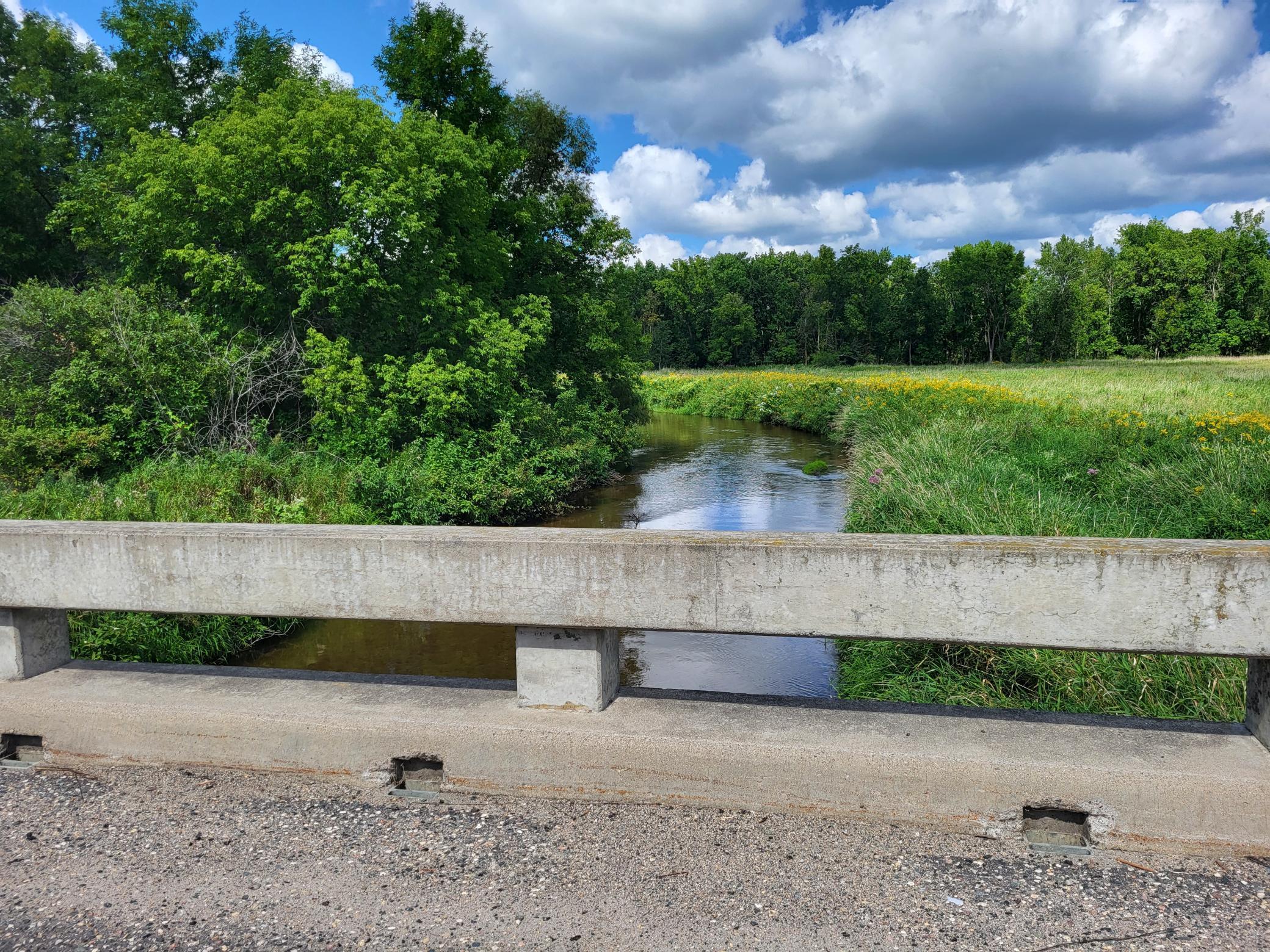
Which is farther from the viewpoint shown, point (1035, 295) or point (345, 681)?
point (1035, 295)

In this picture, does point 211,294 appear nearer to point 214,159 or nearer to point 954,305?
point 214,159

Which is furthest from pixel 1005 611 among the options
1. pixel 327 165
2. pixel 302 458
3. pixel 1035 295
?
pixel 1035 295

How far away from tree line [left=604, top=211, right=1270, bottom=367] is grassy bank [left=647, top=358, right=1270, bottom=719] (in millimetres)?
55303

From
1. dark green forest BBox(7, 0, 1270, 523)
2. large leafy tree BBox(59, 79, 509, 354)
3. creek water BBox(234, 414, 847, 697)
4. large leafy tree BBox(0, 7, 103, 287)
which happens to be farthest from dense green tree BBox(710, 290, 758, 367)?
large leafy tree BBox(59, 79, 509, 354)

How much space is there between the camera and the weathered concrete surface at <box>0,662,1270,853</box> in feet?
8.54

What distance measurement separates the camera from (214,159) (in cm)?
1173

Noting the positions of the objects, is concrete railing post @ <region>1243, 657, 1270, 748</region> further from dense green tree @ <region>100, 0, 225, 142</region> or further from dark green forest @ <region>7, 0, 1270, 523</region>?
dense green tree @ <region>100, 0, 225, 142</region>

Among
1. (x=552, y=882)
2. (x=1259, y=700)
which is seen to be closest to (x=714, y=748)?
(x=552, y=882)

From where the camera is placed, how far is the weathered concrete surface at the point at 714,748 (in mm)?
2604

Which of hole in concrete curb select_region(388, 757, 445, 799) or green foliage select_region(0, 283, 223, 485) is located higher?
green foliage select_region(0, 283, 223, 485)

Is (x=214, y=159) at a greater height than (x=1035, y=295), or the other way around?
(x=1035, y=295)

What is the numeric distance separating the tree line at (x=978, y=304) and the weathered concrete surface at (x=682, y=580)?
229 feet

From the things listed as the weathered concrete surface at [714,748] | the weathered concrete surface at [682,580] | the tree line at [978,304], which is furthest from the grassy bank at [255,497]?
the tree line at [978,304]

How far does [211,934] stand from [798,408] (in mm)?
27097
